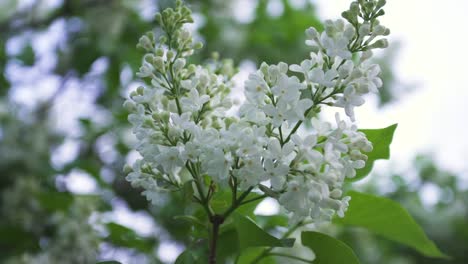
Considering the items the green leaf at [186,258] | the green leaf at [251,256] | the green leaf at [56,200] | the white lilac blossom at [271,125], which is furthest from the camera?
the green leaf at [56,200]

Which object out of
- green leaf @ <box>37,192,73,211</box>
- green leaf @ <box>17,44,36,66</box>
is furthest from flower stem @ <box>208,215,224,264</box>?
green leaf @ <box>17,44,36,66</box>

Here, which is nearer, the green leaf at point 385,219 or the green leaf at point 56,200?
the green leaf at point 385,219

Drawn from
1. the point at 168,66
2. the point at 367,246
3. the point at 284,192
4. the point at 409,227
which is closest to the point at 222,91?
the point at 168,66

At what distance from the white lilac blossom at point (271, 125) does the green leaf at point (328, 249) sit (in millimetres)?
95

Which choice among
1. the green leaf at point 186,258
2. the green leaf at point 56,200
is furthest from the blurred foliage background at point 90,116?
the green leaf at point 186,258

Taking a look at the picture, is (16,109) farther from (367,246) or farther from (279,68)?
(279,68)

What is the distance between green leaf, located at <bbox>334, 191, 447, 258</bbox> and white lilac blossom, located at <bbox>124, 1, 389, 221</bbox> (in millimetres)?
242

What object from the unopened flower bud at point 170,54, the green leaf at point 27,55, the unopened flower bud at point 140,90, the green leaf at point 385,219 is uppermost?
the green leaf at point 27,55

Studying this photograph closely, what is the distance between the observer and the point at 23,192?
2.46 m

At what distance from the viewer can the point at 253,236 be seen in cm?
87

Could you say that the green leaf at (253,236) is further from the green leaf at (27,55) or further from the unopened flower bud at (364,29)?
the green leaf at (27,55)

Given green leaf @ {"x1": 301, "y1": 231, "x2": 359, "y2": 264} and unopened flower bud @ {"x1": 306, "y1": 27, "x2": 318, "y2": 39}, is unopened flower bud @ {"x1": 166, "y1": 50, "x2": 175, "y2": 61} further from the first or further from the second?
green leaf @ {"x1": 301, "y1": 231, "x2": 359, "y2": 264}

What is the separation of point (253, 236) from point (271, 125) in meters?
0.19

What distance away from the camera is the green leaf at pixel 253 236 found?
851mm
